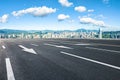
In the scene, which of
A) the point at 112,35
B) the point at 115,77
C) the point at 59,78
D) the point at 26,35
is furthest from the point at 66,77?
the point at 26,35

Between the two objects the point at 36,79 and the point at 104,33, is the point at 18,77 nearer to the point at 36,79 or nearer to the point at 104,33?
the point at 36,79

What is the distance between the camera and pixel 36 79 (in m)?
5.00

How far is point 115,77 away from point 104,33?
100 ft

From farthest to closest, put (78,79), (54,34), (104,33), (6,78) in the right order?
(54,34)
(104,33)
(6,78)
(78,79)

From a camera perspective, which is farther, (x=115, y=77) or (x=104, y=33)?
(x=104, y=33)

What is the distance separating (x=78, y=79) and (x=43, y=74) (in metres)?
1.18

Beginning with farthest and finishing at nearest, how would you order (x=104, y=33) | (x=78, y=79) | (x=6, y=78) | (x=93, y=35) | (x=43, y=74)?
(x=93, y=35)
(x=104, y=33)
(x=43, y=74)
(x=6, y=78)
(x=78, y=79)

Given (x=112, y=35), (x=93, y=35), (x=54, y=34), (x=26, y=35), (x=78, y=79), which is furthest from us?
(x=26, y=35)

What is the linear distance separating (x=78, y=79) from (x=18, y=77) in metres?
1.64

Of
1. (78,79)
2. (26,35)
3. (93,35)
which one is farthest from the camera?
(26,35)

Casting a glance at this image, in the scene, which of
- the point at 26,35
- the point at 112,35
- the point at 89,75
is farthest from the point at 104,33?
the point at 26,35

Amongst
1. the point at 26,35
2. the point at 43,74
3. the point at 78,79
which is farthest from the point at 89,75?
the point at 26,35

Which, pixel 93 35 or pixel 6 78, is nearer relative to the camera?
pixel 6 78

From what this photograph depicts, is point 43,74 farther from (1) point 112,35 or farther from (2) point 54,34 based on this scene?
(2) point 54,34
